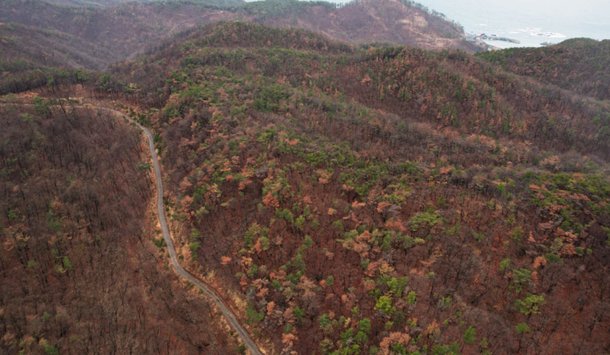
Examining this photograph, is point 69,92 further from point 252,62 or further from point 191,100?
point 252,62

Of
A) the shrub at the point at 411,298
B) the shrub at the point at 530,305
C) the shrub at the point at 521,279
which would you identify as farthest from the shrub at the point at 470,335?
the shrub at the point at 521,279

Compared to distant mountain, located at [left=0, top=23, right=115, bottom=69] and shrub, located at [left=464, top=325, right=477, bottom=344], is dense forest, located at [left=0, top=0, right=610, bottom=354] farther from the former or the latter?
distant mountain, located at [left=0, top=23, right=115, bottom=69]

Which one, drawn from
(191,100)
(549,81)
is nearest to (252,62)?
(191,100)

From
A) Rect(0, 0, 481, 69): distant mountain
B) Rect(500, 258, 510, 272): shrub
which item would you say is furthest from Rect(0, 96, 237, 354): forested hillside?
Rect(0, 0, 481, 69): distant mountain

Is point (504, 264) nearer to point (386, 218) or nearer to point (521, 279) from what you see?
point (521, 279)

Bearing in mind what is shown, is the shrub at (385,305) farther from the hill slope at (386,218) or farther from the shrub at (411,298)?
the shrub at (411,298)

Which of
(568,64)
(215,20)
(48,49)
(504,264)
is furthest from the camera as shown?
(215,20)

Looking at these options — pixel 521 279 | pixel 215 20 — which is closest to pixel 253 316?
pixel 521 279
